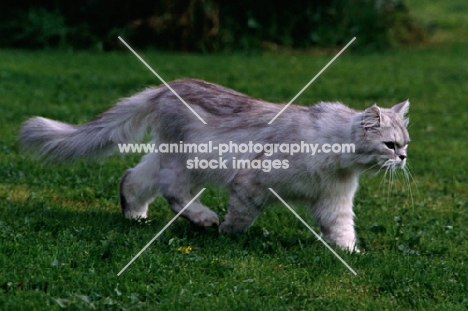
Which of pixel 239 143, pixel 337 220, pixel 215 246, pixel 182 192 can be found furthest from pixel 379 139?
pixel 182 192

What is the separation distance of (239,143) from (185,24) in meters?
10.9

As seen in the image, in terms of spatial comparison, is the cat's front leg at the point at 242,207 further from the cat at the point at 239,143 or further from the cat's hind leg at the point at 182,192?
the cat's hind leg at the point at 182,192

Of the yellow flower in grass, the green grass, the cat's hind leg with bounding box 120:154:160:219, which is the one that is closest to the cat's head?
the green grass

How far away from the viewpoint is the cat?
22.8 feet

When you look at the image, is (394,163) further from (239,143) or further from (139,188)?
(139,188)

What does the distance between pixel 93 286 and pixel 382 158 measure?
8.16 ft

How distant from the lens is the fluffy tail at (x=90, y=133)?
25.3 feet

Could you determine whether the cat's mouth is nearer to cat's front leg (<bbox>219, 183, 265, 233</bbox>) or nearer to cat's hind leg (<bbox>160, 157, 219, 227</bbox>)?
cat's front leg (<bbox>219, 183, 265, 233</bbox>)

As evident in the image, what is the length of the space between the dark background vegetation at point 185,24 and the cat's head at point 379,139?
11.1 m

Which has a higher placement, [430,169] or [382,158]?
[382,158]

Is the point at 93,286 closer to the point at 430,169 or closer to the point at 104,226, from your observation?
the point at 104,226

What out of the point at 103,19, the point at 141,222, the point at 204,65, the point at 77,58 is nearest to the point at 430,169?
the point at 141,222

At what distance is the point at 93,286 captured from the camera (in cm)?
580

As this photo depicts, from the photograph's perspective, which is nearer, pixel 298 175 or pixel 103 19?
pixel 298 175
